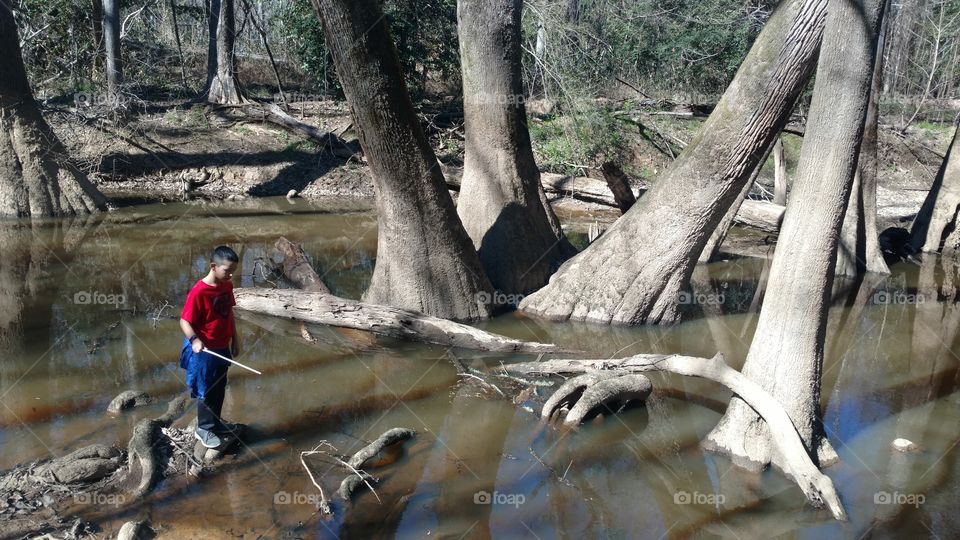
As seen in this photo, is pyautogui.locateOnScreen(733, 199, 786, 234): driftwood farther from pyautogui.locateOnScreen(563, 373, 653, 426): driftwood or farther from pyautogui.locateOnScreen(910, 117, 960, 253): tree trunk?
pyautogui.locateOnScreen(563, 373, 653, 426): driftwood

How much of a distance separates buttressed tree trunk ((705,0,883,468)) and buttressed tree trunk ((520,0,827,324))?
2.40m

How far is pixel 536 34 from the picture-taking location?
69.7ft

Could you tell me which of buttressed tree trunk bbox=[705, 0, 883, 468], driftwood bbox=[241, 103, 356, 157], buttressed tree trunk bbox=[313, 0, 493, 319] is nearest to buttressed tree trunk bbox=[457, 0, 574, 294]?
buttressed tree trunk bbox=[313, 0, 493, 319]

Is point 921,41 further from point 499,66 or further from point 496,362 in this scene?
point 496,362

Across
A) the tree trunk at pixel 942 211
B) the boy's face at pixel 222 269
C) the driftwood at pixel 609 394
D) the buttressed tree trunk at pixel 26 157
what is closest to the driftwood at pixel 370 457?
the driftwood at pixel 609 394

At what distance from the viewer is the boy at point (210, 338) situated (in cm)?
561

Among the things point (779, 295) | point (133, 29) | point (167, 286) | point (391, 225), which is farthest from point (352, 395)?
point (133, 29)

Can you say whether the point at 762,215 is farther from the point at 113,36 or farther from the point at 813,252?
the point at 113,36

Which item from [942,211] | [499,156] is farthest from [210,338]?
[942,211]

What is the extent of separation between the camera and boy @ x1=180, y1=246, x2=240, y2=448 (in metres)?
5.61

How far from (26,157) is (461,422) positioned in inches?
462

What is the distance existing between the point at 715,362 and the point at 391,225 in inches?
166

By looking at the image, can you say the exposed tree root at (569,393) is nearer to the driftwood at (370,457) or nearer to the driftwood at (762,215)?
the driftwood at (370,457)

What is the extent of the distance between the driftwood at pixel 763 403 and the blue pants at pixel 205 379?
338cm
